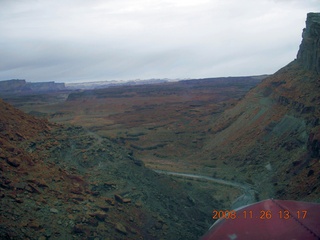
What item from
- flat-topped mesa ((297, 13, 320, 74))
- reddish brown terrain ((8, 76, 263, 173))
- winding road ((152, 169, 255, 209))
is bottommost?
winding road ((152, 169, 255, 209))

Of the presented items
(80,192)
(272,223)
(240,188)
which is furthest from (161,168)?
(272,223)

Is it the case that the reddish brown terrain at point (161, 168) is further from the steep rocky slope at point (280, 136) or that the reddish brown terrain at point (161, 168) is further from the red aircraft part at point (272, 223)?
the red aircraft part at point (272, 223)

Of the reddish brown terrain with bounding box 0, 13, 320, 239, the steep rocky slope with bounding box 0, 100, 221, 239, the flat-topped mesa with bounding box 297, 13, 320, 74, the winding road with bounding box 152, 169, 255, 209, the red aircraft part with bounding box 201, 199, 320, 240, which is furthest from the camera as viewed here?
the flat-topped mesa with bounding box 297, 13, 320, 74

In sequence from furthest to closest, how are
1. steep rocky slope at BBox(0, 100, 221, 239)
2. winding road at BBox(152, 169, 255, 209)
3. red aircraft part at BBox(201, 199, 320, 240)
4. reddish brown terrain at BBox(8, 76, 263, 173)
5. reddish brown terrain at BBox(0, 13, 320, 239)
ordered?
reddish brown terrain at BBox(8, 76, 263, 173), winding road at BBox(152, 169, 255, 209), reddish brown terrain at BBox(0, 13, 320, 239), steep rocky slope at BBox(0, 100, 221, 239), red aircraft part at BBox(201, 199, 320, 240)

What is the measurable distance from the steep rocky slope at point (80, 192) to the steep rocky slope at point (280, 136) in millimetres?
5194

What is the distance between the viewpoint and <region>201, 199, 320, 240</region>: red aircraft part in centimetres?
957

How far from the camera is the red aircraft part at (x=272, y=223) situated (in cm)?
957

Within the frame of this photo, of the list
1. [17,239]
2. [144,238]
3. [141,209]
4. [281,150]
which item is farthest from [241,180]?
[17,239]

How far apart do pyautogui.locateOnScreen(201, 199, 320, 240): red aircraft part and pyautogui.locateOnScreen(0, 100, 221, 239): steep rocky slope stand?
4.54 m

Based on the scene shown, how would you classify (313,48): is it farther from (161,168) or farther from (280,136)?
(161,168)

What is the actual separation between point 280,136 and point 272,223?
20162 millimetres

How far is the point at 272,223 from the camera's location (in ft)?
33.2

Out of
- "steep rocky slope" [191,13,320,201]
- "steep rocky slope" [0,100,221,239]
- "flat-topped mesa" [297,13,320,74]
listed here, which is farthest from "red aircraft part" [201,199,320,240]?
"flat-topped mesa" [297,13,320,74]

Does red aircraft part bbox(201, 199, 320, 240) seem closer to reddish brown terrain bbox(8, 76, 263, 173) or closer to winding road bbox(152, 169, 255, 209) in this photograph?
winding road bbox(152, 169, 255, 209)
